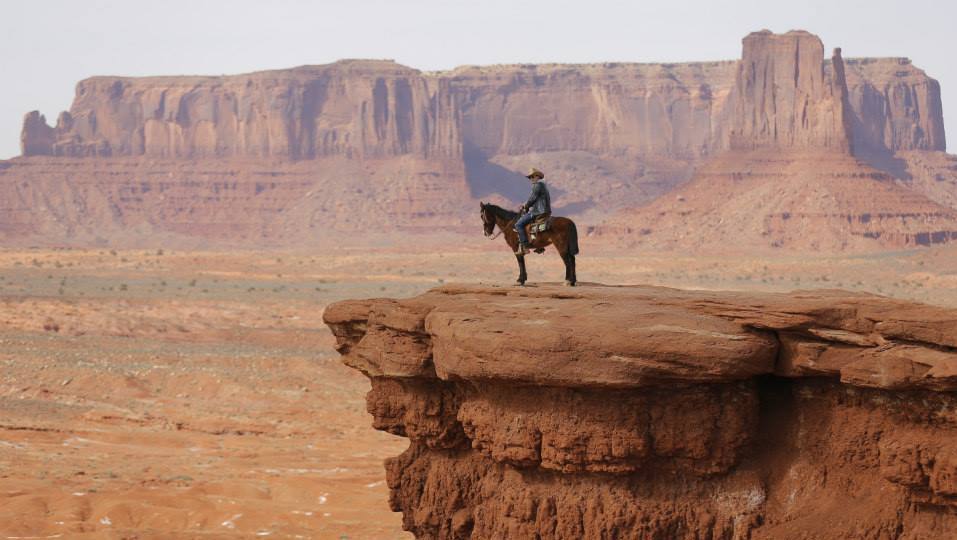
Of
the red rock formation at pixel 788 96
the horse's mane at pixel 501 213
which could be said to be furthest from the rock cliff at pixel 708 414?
the red rock formation at pixel 788 96

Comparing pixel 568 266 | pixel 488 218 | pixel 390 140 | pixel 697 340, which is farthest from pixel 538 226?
pixel 390 140

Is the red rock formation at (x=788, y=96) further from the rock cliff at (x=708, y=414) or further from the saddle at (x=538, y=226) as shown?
the rock cliff at (x=708, y=414)

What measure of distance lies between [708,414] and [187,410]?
87.1 feet

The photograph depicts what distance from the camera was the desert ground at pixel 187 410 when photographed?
25.4 metres

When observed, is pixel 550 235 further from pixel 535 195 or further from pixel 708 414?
pixel 708 414

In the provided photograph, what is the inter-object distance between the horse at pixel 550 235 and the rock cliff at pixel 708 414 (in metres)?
2.28

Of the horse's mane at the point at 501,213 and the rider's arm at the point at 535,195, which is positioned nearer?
the rider's arm at the point at 535,195

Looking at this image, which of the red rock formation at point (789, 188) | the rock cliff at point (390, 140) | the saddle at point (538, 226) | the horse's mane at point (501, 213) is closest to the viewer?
the saddle at point (538, 226)

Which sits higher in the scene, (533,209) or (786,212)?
(533,209)

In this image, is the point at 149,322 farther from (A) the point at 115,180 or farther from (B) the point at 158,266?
(A) the point at 115,180

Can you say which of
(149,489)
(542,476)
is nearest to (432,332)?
(542,476)

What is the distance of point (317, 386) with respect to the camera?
43438 mm

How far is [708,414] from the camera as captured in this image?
14961mm

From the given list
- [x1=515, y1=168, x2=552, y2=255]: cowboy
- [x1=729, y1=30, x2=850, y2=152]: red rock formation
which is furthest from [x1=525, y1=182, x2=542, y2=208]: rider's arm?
[x1=729, y1=30, x2=850, y2=152]: red rock formation
